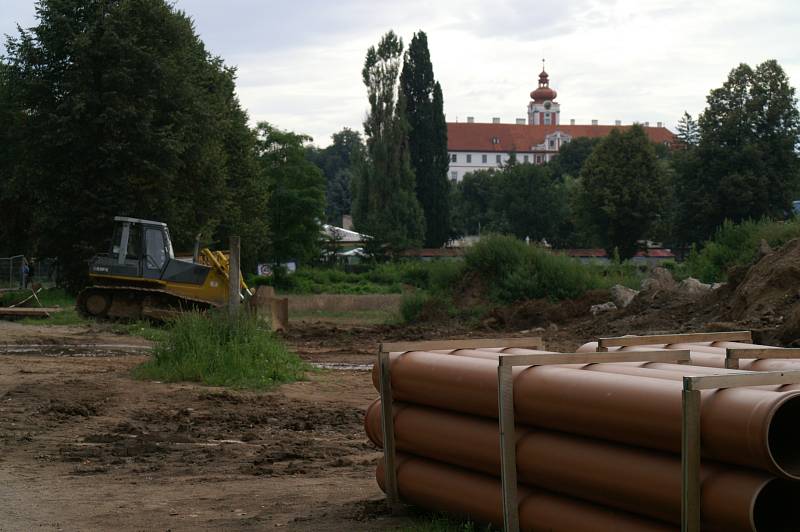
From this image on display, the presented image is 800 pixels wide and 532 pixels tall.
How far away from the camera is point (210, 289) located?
3158 centimetres

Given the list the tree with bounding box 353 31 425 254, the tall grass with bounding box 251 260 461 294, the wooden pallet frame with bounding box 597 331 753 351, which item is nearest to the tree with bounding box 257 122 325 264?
the tall grass with bounding box 251 260 461 294

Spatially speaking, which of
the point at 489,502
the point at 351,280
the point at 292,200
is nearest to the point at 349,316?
the point at 351,280

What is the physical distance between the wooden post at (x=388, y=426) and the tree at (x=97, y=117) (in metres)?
33.0

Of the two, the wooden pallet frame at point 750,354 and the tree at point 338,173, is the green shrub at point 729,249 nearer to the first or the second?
the wooden pallet frame at point 750,354

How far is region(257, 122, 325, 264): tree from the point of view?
6912 cm

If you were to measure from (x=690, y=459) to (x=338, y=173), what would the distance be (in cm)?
14802

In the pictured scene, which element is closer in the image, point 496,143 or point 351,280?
point 351,280

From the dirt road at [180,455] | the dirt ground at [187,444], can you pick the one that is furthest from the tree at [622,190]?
→ the dirt road at [180,455]

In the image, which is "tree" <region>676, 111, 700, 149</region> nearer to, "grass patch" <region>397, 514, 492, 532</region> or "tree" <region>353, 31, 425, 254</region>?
"tree" <region>353, 31, 425, 254</region>

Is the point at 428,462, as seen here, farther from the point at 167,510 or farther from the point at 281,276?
the point at 281,276

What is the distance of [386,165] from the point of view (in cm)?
8369

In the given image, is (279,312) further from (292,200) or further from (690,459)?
(292,200)

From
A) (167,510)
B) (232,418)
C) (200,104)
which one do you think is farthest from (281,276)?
(167,510)

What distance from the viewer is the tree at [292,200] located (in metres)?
69.1
